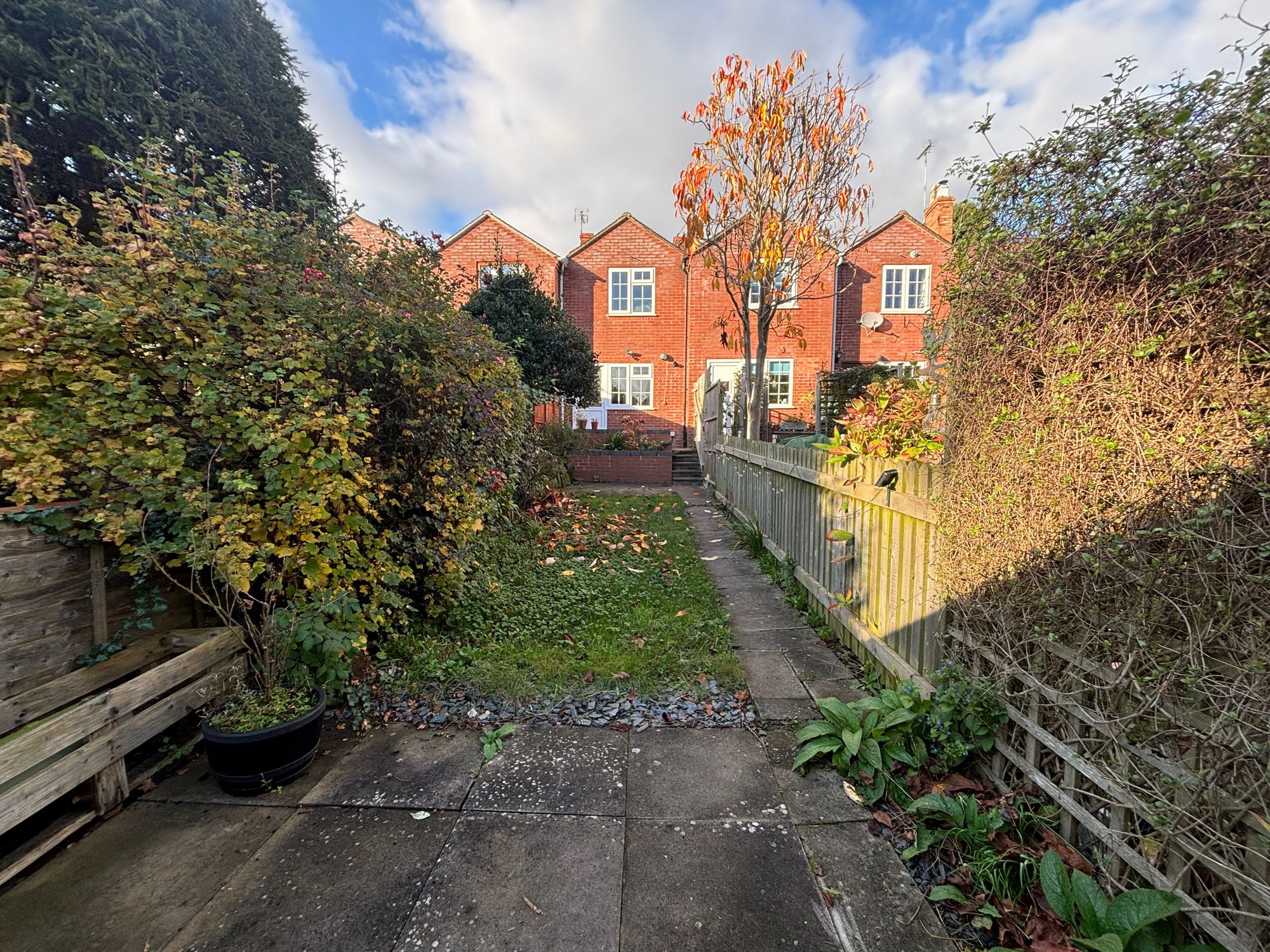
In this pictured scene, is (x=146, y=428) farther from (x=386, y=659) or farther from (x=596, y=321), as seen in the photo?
(x=596, y=321)

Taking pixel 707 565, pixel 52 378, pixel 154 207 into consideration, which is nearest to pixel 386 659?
pixel 52 378

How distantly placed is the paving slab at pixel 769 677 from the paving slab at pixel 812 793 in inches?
18.5

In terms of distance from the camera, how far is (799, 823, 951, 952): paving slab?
159 centimetres

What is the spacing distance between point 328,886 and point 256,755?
75 centimetres

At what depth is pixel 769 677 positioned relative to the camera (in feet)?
10.7

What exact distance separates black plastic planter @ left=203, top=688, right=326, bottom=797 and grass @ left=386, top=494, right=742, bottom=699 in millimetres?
840

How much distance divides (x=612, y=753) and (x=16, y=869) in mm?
2222

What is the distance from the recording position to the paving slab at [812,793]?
211 centimetres

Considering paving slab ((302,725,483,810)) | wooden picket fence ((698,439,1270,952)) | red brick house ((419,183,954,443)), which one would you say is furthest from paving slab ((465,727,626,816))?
red brick house ((419,183,954,443))

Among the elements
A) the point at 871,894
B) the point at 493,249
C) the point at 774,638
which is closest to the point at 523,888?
the point at 871,894

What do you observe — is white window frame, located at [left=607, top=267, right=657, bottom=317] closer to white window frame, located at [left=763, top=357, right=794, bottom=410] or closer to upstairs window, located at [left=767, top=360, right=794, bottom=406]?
white window frame, located at [left=763, top=357, right=794, bottom=410]

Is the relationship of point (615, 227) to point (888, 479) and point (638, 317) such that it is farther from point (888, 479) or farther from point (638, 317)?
point (888, 479)

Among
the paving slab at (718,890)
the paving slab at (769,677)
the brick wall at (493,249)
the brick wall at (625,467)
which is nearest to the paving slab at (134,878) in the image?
the paving slab at (718,890)

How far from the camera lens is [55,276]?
2453 mm
